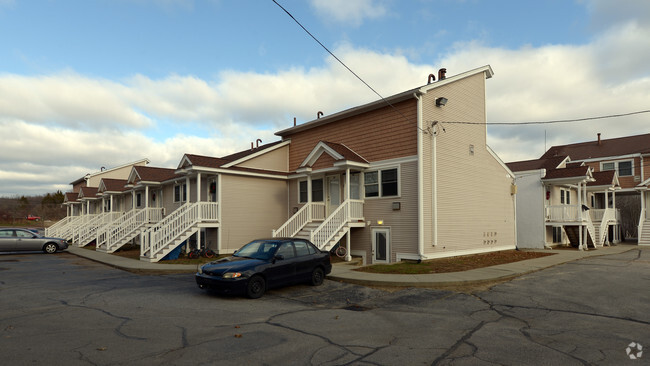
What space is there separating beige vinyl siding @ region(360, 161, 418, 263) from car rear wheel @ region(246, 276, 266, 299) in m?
8.13

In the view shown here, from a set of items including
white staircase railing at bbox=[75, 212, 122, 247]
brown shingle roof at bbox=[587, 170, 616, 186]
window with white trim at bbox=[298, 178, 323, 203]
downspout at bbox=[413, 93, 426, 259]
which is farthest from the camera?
brown shingle roof at bbox=[587, 170, 616, 186]

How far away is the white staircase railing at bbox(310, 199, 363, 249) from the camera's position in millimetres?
16641

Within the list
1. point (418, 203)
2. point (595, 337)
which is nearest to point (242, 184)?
point (418, 203)

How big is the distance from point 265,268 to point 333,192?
10.0 m

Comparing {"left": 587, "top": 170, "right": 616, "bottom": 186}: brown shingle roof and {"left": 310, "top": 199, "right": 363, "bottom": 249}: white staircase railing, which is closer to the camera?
{"left": 310, "top": 199, "right": 363, "bottom": 249}: white staircase railing

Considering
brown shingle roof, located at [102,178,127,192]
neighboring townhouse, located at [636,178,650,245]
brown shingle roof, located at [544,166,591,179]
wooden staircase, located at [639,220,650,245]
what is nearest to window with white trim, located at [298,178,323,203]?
brown shingle roof, located at [544,166,591,179]

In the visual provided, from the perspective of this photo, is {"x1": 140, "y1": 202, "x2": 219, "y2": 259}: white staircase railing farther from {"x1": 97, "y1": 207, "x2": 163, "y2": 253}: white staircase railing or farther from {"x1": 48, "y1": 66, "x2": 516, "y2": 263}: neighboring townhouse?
{"x1": 97, "y1": 207, "x2": 163, "y2": 253}: white staircase railing

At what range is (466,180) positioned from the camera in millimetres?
19094

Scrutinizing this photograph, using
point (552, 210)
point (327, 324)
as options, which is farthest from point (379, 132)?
point (552, 210)

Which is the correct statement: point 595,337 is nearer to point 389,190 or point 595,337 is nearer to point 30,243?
point 389,190

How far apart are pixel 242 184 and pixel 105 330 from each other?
1376cm

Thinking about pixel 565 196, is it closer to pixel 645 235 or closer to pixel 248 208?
pixel 645 235

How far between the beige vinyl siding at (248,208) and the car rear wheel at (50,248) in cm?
1153

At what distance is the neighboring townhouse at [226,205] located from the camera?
1833 centimetres
